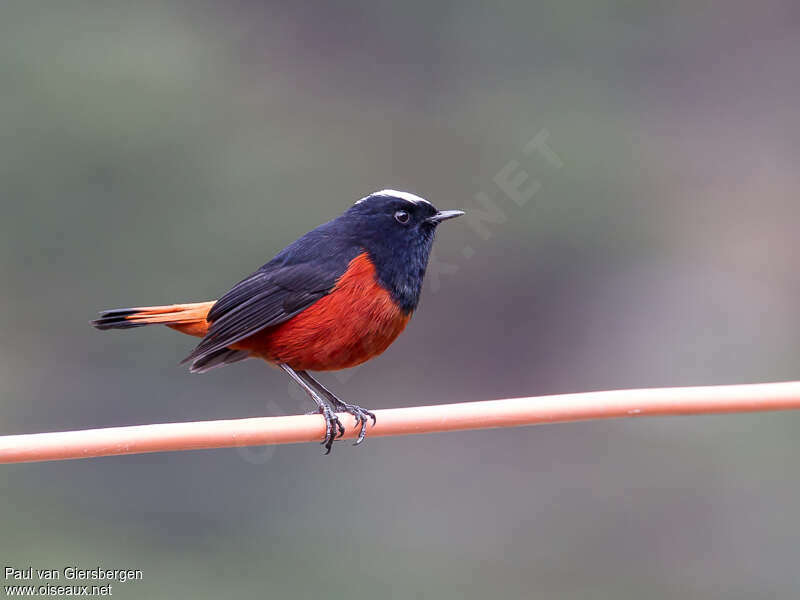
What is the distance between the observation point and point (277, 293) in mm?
1898

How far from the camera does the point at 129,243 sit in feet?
10.7

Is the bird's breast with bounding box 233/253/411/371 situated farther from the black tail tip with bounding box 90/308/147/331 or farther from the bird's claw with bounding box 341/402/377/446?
the black tail tip with bounding box 90/308/147/331

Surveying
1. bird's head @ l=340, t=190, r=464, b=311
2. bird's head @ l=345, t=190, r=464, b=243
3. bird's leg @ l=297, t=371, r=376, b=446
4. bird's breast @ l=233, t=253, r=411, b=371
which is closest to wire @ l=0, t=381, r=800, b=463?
bird's leg @ l=297, t=371, r=376, b=446

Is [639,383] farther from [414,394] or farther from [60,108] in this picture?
[60,108]

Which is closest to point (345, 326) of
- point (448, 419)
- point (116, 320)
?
point (448, 419)

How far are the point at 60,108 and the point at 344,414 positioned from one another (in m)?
1.95

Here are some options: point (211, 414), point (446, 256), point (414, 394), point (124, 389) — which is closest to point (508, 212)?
point (446, 256)

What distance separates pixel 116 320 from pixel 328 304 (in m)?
0.52

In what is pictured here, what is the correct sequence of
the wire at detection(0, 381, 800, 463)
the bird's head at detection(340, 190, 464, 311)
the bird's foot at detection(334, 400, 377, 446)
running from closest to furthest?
the wire at detection(0, 381, 800, 463)
the bird's foot at detection(334, 400, 377, 446)
the bird's head at detection(340, 190, 464, 311)

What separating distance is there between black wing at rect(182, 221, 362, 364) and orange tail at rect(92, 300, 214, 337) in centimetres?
6

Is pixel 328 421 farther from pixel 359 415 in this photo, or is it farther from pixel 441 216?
pixel 441 216

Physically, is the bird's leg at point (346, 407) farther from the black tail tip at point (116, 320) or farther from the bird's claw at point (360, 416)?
the black tail tip at point (116, 320)

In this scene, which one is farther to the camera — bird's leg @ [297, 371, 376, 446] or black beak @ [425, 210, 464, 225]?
black beak @ [425, 210, 464, 225]

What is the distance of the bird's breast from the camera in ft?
5.87
